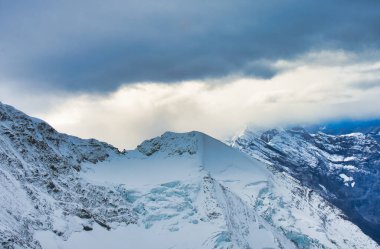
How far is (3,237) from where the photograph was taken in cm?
19500
